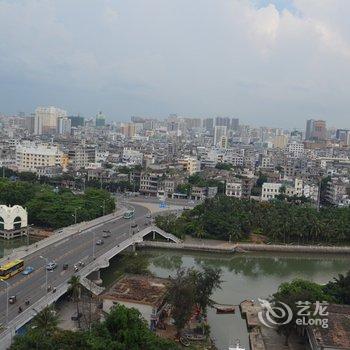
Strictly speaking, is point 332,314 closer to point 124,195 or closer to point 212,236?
point 212,236

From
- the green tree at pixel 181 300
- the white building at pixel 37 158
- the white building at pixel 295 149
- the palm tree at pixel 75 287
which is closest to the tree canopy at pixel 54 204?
the palm tree at pixel 75 287

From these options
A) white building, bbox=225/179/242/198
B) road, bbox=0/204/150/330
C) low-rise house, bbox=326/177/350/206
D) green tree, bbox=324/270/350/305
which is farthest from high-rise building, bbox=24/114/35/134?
green tree, bbox=324/270/350/305

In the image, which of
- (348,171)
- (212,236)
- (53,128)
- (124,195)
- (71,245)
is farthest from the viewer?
(53,128)

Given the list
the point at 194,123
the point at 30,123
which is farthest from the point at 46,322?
the point at 194,123

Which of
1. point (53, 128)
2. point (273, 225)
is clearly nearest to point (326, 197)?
point (273, 225)

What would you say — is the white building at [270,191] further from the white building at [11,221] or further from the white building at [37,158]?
the white building at [37,158]

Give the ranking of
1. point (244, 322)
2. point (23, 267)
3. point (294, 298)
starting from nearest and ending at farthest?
point (294, 298) < point (244, 322) < point (23, 267)
